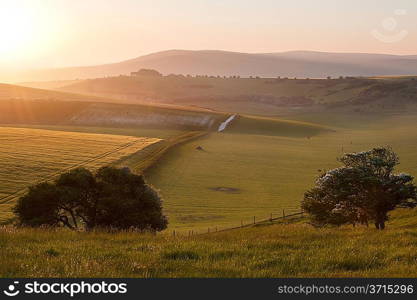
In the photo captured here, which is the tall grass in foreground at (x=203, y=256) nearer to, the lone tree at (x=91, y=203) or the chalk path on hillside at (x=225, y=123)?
the lone tree at (x=91, y=203)

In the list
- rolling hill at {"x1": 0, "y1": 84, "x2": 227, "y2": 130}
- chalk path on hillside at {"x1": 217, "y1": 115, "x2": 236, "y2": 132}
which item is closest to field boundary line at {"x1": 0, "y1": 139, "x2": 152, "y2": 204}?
chalk path on hillside at {"x1": 217, "y1": 115, "x2": 236, "y2": 132}

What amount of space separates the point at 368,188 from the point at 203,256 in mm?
19618

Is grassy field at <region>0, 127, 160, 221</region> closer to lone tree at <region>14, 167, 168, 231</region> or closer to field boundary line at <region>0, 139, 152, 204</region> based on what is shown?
field boundary line at <region>0, 139, 152, 204</region>

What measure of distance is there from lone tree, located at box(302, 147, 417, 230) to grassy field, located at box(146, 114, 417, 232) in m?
19.8

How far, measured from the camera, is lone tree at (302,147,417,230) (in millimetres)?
29391

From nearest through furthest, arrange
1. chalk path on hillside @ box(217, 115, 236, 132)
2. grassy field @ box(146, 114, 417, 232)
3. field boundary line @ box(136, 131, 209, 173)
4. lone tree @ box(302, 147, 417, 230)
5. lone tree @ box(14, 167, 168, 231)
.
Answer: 1. lone tree @ box(302, 147, 417, 230)
2. lone tree @ box(14, 167, 168, 231)
3. grassy field @ box(146, 114, 417, 232)
4. field boundary line @ box(136, 131, 209, 173)
5. chalk path on hillside @ box(217, 115, 236, 132)

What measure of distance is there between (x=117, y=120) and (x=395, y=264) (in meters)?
157

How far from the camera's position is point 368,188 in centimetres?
2991

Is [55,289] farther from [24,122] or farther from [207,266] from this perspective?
[24,122]

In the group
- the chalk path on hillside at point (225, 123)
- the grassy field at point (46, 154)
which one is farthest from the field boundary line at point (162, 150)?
the chalk path on hillside at point (225, 123)

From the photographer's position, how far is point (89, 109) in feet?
579

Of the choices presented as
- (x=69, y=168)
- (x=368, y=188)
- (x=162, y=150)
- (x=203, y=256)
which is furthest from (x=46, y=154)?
(x=203, y=256)

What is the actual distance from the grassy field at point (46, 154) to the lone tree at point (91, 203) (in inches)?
560

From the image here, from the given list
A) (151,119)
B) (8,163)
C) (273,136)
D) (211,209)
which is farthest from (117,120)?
(211,209)
